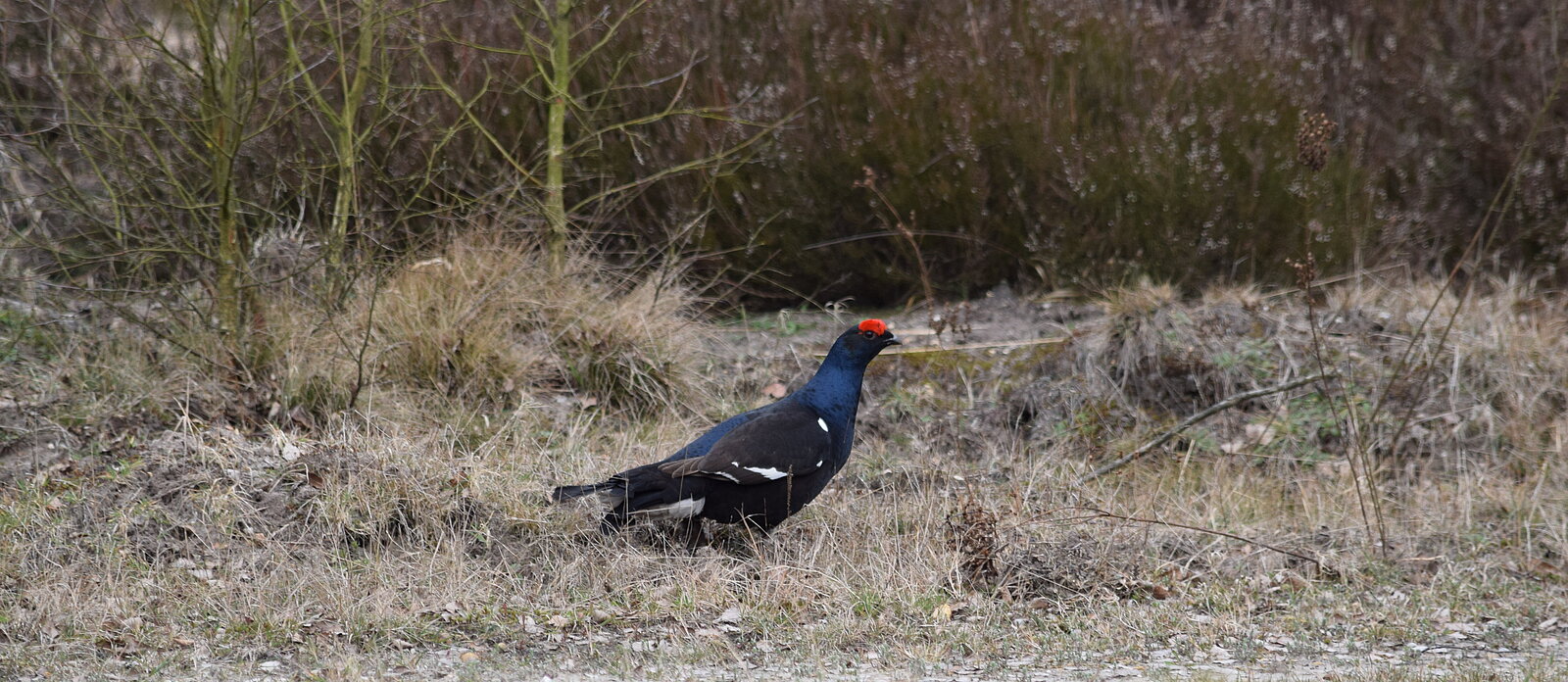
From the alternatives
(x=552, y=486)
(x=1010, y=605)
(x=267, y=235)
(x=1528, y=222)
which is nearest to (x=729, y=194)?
(x=267, y=235)

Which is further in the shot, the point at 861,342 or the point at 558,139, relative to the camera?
the point at 558,139

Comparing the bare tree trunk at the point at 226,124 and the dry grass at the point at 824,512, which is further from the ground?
the bare tree trunk at the point at 226,124

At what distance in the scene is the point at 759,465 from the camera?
190 inches

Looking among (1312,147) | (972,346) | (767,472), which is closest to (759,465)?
(767,472)

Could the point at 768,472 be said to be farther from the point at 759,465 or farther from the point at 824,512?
the point at 824,512

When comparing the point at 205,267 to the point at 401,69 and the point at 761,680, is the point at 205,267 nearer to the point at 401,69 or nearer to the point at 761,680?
the point at 401,69

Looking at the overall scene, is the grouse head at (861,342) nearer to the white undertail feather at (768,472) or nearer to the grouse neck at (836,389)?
the grouse neck at (836,389)

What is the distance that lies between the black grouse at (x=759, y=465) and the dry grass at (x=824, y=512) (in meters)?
0.22

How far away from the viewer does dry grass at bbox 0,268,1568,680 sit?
4.36 meters

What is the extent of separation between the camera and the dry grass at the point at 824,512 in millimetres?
4359

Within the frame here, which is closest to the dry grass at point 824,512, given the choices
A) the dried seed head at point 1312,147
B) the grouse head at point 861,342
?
the grouse head at point 861,342

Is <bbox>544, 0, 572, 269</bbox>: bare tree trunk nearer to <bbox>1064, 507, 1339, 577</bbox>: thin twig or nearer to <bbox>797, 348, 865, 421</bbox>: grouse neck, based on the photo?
<bbox>797, 348, 865, 421</bbox>: grouse neck

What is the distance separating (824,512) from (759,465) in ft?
2.77

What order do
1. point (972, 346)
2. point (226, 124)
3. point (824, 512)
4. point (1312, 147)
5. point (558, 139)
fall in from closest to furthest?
point (1312, 147) → point (824, 512) → point (226, 124) → point (558, 139) → point (972, 346)
